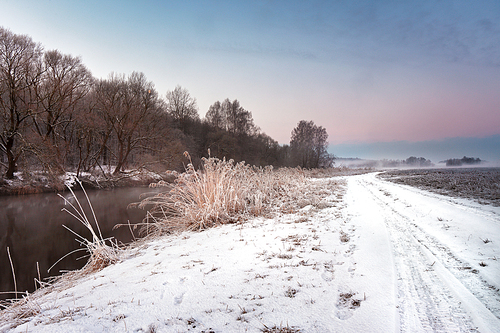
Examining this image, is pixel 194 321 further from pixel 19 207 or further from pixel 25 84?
pixel 25 84

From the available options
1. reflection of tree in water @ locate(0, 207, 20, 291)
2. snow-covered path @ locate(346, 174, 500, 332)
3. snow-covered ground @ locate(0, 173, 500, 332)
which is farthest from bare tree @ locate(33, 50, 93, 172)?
snow-covered path @ locate(346, 174, 500, 332)

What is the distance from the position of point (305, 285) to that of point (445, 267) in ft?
3.98

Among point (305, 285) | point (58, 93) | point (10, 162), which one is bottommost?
point (305, 285)

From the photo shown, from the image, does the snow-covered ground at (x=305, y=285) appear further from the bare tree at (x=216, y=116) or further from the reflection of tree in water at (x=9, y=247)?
the bare tree at (x=216, y=116)

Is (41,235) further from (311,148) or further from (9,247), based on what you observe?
(311,148)

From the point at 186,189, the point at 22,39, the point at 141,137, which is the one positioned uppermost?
the point at 22,39

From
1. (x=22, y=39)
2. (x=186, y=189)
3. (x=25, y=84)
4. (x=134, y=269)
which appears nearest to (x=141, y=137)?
(x=25, y=84)

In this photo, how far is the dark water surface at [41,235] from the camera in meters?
4.28

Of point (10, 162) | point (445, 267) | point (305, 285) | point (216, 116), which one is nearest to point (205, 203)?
point (305, 285)

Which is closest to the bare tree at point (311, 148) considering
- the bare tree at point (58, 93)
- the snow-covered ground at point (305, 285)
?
the bare tree at point (58, 93)

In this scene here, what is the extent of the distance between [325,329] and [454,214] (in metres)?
3.36

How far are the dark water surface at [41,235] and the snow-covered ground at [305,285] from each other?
2875 millimetres

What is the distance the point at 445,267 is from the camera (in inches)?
72.4

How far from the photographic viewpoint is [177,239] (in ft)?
11.4
